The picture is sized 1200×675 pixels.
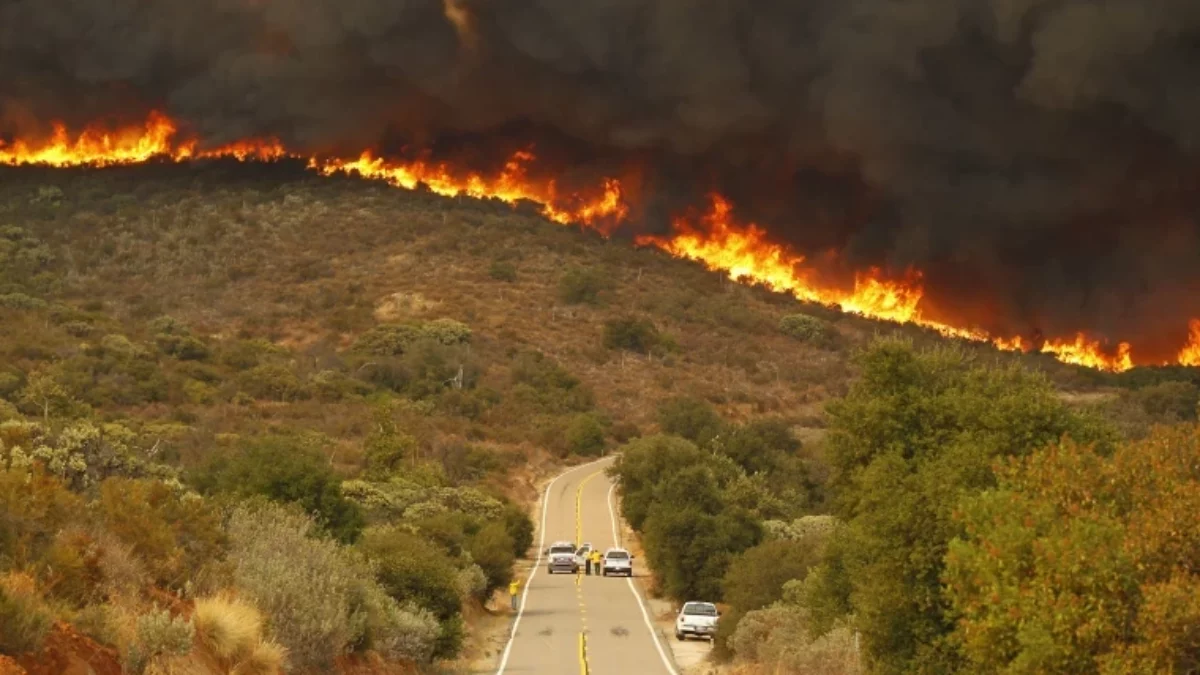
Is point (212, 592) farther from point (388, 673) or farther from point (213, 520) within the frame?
point (388, 673)

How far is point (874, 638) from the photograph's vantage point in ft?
57.9

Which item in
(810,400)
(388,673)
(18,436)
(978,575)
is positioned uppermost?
(810,400)

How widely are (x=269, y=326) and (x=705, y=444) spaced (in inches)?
1447

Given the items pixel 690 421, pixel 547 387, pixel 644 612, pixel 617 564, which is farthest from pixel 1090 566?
pixel 547 387

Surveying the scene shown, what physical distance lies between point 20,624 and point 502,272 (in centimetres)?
9341

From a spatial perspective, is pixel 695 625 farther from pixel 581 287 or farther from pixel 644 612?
pixel 581 287

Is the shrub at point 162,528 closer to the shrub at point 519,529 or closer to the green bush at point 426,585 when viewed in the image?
the green bush at point 426,585

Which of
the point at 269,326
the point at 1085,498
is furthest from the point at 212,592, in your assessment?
the point at 269,326

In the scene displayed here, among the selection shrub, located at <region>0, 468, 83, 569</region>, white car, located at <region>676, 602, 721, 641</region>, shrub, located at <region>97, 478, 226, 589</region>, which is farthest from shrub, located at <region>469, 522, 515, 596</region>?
shrub, located at <region>0, 468, 83, 569</region>

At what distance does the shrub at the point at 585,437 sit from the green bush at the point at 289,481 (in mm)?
43345

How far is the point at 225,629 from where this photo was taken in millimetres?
12891

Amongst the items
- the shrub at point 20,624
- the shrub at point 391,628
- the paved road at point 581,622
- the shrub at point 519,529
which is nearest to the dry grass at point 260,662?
the shrub at point 20,624

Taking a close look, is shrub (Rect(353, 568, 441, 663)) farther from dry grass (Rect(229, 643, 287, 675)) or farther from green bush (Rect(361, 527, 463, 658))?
dry grass (Rect(229, 643, 287, 675))

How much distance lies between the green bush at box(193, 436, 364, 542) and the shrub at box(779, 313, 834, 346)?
73.2 m
